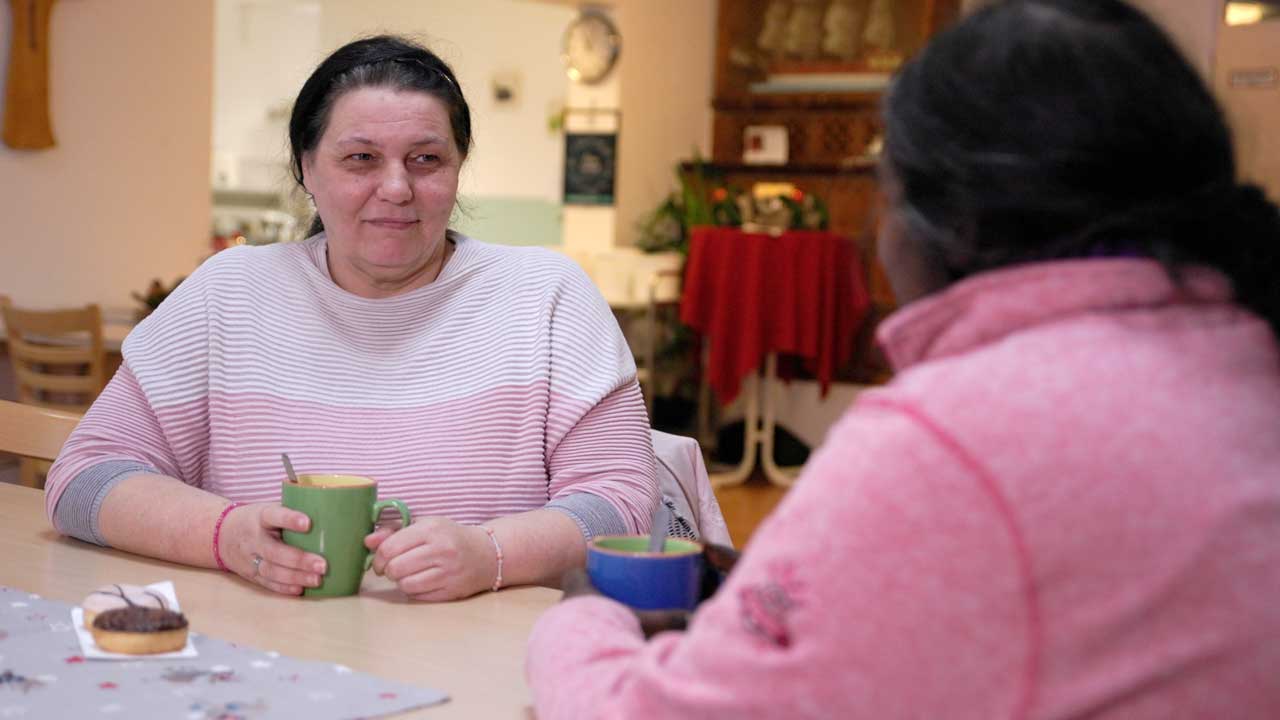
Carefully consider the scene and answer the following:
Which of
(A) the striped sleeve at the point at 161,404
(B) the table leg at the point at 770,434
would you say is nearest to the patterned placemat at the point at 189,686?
(A) the striped sleeve at the point at 161,404

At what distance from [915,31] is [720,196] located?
1575mm

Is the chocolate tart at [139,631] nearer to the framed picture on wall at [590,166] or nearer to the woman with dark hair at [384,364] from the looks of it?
the woman with dark hair at [384,364]

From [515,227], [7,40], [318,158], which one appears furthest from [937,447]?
[515,227]

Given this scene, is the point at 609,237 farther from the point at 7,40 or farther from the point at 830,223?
the point at 7,40

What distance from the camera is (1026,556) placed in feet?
2.12

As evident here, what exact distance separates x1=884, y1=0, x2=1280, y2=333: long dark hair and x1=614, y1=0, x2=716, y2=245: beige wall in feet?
22.0

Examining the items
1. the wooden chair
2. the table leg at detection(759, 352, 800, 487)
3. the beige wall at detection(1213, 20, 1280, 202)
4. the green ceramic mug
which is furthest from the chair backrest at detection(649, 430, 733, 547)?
the table leg at detection(759, 352, 800, 487)

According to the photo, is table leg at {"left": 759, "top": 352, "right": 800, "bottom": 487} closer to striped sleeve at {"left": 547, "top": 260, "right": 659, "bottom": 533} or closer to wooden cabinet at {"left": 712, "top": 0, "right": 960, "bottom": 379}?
wooden cabinet at {"left": 712, "top": 0, "right": 960, "bottom": 379}

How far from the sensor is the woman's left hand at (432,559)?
1.27m

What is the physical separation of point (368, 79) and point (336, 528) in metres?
0.62

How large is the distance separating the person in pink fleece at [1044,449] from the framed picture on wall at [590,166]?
6.62 meters

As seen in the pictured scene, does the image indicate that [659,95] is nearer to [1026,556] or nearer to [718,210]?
[718,210]

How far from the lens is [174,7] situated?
566 cm

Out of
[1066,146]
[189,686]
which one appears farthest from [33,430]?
[1066,146]
